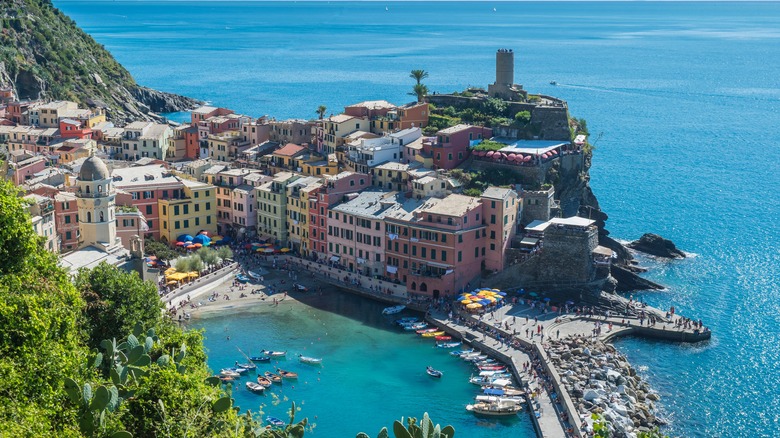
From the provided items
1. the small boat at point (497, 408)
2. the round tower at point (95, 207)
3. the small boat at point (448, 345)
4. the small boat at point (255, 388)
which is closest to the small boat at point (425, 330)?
the small boat at point (448, 345)

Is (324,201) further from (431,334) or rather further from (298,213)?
(431,334)

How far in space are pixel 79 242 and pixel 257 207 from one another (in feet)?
63.4

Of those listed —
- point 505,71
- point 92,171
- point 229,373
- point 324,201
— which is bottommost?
point 229,373

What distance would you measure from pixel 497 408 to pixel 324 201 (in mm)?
29625

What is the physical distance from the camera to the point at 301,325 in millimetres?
72000

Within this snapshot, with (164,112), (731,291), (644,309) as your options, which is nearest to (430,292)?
(644,309)

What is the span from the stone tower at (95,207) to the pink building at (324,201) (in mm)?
16792

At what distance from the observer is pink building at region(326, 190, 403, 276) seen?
8019cm

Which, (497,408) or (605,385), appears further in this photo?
(605,385)

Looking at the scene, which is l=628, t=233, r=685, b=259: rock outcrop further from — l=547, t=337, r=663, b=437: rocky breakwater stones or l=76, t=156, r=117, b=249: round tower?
l=76, t=156, r=117, b=249: round tower

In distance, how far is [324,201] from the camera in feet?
273

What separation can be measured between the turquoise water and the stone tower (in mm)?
9087

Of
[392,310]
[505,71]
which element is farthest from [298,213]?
[505,71]

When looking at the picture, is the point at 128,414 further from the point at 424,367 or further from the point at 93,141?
the point at 93,141
